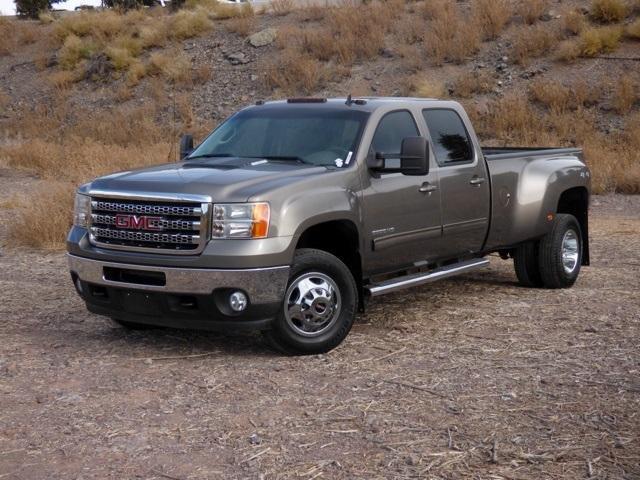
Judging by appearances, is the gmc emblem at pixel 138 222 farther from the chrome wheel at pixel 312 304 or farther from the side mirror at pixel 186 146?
the side mirror at pixel 186 146

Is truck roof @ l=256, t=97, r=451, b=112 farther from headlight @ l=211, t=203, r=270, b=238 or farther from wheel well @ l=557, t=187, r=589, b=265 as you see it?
wheel well @ l=557, t=187, r=589, b=265

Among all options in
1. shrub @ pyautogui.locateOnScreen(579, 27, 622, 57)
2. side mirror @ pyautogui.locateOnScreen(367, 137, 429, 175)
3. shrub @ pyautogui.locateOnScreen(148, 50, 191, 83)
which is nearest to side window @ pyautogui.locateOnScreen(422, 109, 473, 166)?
side mirror @ pyautogui.locateOnScreen(367, 137, 429, 175)

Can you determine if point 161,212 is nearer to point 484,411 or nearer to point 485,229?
point 484,411

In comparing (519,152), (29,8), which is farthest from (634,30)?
(29,8)

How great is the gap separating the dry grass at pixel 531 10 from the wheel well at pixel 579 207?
19832 millimetres

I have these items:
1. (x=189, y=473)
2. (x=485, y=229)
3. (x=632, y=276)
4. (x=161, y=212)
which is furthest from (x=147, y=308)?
(x=632, y=276)

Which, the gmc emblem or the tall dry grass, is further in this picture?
the tall dry grass

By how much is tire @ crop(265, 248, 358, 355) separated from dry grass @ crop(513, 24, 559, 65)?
21.0 m

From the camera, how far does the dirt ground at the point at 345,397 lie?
519cm

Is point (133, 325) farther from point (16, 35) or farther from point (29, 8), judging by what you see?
point (29, 8)

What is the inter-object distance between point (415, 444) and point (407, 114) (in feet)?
12.2

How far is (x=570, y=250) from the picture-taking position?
Result: 33.6 ft

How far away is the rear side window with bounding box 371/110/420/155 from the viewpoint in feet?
26.6

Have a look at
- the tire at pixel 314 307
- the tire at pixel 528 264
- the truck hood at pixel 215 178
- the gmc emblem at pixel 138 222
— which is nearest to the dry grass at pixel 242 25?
the tire at pixel 528 264
